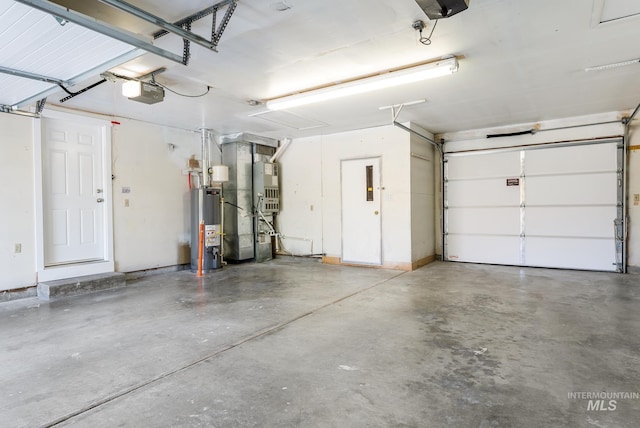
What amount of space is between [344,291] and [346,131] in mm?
3507

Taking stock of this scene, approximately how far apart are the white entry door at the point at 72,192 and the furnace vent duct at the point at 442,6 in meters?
5.36

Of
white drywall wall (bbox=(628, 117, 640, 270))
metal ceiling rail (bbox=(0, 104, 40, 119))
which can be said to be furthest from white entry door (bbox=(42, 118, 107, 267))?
white drywall wall (bbox=(628, 117, 640, 270))

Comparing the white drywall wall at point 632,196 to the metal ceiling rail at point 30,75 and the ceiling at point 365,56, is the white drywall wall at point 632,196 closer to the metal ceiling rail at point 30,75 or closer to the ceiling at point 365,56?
the ceiling at point 365,56

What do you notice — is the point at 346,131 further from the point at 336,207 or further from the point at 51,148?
the point at 51,148

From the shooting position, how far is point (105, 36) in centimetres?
268

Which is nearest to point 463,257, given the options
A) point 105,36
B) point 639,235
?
point 639,235

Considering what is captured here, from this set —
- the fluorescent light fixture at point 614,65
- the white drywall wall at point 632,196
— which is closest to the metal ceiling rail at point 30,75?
the fluorescent light fixture at point 614,65

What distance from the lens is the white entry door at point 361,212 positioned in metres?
6.68

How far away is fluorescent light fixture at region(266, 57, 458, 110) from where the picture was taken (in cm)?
372

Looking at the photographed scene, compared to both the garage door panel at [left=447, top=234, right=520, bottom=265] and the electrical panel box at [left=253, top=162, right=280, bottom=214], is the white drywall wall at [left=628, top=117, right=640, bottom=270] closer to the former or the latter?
the garage door panel at [left=447, top=234, right=520, bottom=265]

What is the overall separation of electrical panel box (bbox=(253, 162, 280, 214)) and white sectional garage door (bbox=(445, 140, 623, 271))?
376cm

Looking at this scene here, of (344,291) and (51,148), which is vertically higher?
(51,148)

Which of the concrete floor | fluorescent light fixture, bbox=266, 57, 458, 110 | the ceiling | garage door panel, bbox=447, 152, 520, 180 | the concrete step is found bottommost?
the concrete floor

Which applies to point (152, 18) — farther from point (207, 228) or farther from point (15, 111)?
point (207, 228)
